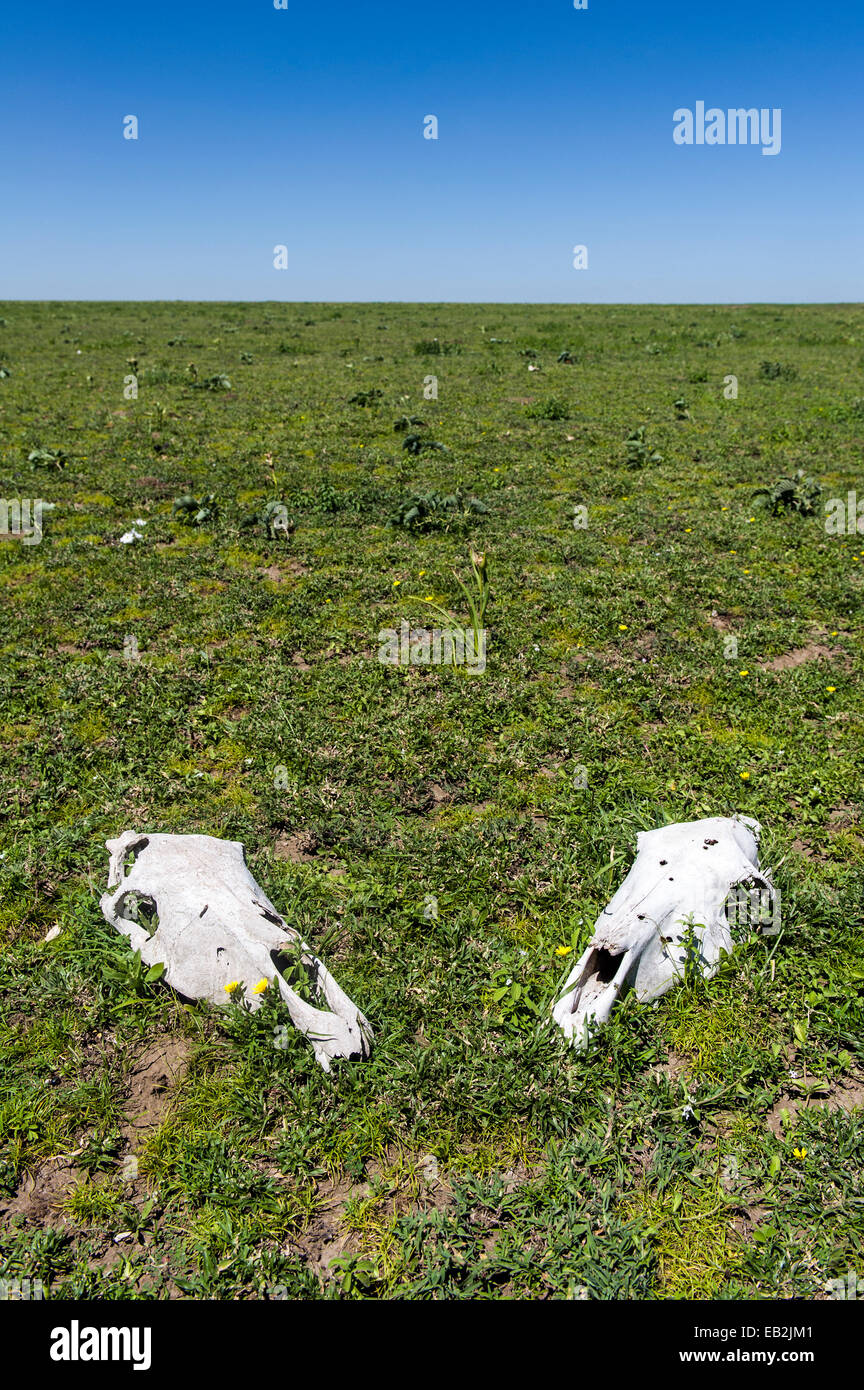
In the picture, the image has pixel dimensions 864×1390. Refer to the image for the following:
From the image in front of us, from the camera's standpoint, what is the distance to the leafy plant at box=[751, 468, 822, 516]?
32.9ft

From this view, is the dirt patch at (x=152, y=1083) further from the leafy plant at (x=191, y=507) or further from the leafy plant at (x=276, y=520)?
the leafy plant at (x=191, y=507)

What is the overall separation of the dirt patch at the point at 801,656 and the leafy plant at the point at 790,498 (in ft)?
13.0

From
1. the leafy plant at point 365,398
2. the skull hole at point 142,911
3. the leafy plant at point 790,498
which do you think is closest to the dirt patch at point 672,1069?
the skull hole at point 142,911

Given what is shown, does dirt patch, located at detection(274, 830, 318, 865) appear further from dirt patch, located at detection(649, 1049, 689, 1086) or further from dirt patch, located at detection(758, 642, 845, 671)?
dirt patch, located at detection(758, 642, 845, 671)

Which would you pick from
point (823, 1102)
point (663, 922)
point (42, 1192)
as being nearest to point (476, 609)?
point (663, 922)

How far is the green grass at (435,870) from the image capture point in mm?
2727

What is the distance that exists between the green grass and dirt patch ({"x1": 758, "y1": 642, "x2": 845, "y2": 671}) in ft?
0.30

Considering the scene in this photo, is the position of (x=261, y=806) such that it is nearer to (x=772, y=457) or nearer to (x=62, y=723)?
(x=62, y=723)

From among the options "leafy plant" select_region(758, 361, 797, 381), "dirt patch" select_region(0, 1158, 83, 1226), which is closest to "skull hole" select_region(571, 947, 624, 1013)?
"dirt patch" select_region(0, 1158, 83, 1226)

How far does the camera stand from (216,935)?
3381 millimetres

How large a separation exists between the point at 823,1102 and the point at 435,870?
2146 mm
